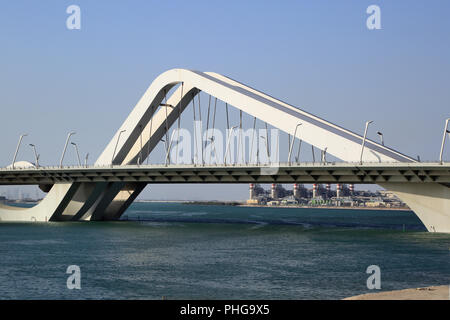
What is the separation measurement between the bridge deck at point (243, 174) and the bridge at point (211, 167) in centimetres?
10

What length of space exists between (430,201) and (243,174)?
22.0 meters

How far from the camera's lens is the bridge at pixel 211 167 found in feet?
223

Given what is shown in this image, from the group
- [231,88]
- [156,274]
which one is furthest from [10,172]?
[156,274]

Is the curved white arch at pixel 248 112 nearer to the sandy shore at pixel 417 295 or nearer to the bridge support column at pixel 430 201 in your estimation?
the bridge support column at pixel 430 201

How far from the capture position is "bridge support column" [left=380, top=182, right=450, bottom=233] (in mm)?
66688

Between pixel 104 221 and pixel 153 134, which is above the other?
pixel 153 134

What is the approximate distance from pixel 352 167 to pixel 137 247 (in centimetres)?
2578

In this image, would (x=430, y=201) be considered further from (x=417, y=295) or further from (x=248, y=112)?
(x=417, y=295)

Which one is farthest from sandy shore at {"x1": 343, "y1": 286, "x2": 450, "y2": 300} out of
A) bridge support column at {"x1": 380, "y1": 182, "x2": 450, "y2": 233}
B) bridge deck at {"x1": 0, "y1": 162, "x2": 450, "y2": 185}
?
bridge support column at {"x1": 380, "y1": 182, "x2": 450, "y2": 233}

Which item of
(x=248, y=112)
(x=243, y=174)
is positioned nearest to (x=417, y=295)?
(x=243, y=174)

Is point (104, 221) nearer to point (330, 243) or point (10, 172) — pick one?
point (10, 172)

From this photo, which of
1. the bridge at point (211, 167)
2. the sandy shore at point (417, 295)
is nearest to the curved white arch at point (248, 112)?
the bridge at point (211, 167)

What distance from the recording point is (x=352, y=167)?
225 feet
